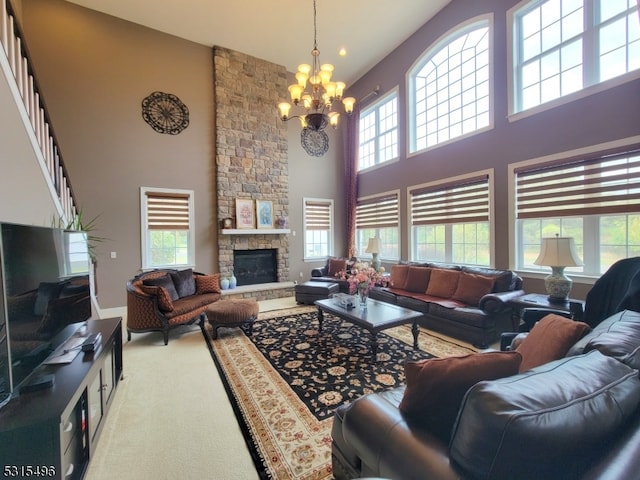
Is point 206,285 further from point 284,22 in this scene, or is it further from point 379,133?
point 379,133

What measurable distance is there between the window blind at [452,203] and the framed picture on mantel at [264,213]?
10.2 ft

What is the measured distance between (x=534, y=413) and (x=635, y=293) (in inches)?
88.3

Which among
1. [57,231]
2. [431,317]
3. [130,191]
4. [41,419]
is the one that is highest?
[130,191]

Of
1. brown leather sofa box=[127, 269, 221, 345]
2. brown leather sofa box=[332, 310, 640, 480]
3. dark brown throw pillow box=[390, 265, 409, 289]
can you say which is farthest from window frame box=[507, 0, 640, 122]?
brown leather sofa box=[127, 269, 221, 345]

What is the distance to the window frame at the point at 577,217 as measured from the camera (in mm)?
3215

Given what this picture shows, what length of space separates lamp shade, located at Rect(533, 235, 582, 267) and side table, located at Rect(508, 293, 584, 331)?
1.33 feet

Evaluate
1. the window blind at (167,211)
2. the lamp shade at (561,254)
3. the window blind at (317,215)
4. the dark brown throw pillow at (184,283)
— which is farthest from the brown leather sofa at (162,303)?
the lamp shade at (561,254)

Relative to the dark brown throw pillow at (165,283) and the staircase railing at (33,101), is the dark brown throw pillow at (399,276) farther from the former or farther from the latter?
the staircase railing at (33,101)

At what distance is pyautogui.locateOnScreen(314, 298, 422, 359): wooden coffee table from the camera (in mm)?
2959

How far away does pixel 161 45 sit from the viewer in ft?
17.9

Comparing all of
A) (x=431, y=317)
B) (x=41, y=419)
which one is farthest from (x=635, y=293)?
(x=41, y=419)

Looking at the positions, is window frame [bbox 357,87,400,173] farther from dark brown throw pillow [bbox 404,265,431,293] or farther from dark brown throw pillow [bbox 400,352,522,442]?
dark brown throw pillow [bbox 400,352,522,442]

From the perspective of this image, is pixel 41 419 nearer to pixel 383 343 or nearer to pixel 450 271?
pixel 383 343

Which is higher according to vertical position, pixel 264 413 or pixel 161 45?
pixel 161 45
